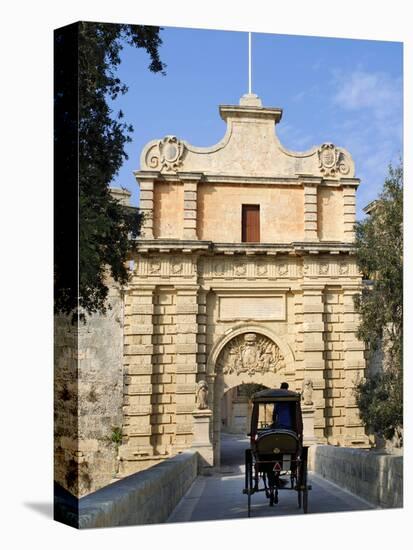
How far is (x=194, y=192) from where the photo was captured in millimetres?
12820

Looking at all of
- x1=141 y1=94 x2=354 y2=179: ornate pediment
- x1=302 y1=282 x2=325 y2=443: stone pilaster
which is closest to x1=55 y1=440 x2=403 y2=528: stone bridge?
x1=302 y1=282 x2=325 y2=443: stone pilaster

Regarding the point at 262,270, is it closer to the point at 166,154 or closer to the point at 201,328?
the point at 201,328

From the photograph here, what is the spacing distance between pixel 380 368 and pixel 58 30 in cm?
678

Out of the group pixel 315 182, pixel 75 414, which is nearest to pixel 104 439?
pixel 75 414

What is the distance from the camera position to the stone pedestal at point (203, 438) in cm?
1248

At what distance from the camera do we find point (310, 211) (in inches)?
506

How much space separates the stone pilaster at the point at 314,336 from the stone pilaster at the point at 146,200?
2638 mm

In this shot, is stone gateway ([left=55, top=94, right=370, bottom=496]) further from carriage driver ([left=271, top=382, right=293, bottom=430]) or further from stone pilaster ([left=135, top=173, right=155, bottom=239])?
carriage driver ([left=271, top=382, right=293, bottom=430])

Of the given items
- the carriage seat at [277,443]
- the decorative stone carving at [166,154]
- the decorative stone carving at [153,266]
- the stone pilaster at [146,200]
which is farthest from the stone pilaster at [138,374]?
the carriage seat at [277,443]

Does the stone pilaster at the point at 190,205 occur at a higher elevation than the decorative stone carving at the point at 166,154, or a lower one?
lower

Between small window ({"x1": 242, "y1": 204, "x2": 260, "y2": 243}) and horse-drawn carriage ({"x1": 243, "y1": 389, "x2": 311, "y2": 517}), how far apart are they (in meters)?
3.08

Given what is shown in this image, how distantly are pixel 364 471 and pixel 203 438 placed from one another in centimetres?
274

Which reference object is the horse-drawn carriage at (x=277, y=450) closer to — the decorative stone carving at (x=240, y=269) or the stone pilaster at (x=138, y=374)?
the stone pilaster at (x=138, y=374)

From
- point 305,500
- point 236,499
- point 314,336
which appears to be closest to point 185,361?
point 314,336
